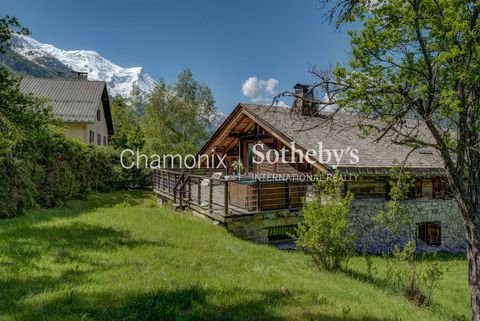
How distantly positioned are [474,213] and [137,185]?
2502 centimetres

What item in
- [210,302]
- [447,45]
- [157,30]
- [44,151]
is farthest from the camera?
[157,30]

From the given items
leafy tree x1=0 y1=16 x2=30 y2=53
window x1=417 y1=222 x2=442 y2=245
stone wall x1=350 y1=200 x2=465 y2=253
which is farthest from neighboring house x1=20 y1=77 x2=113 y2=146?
window x1=417 y1=222 x2=442 y2=245

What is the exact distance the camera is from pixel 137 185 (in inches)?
1066

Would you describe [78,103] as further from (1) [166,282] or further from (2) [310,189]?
(1) [166,282]

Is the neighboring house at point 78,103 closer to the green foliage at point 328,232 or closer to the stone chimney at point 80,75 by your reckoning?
the stone chimney at point 80,75

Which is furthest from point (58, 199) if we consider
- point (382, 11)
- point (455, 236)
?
point (455, 236)

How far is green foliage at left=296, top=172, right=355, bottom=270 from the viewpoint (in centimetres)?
734

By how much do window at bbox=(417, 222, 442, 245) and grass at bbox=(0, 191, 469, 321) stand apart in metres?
5.94

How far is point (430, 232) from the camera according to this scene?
14.9m

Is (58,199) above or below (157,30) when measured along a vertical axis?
below

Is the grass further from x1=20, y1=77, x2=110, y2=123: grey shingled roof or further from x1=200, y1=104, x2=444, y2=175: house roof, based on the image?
x1=20, y1=77, x2=110, y2=123: grey shingled roof

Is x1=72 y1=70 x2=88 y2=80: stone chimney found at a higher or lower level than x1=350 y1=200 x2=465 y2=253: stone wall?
higher

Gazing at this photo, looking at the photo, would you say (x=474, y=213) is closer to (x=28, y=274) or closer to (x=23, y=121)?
(x=28, y=274)

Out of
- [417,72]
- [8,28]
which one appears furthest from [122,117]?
[417,72]
